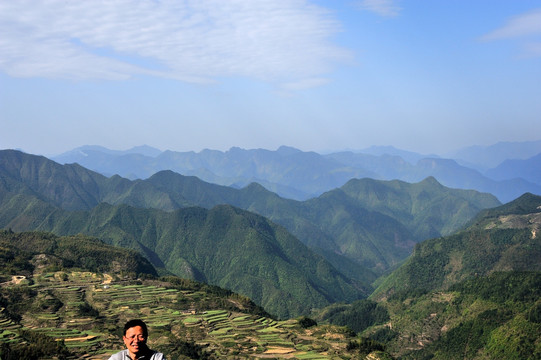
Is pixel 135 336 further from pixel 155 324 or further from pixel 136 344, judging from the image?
Result: pixel 155 324

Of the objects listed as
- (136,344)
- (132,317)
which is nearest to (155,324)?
(132,317)

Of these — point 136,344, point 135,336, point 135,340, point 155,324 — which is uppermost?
point 135,336

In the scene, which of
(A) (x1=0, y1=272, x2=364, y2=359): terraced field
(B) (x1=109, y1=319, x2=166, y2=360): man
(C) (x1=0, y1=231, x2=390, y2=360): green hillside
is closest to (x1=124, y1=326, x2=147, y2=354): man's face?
(B) (x1=109, y1=319, x2=166, y2=360): man

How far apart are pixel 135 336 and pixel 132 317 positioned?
108326 mm

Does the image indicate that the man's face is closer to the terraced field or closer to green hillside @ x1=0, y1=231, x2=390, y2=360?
green hillside @ x1=0, y1=231, x2=390, y2=360

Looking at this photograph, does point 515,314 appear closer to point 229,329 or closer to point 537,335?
point 537,335

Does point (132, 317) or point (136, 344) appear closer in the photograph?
point (136, 344)

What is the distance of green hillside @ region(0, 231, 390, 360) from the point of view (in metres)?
84.6

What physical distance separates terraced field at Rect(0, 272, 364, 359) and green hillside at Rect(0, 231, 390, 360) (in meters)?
0.21

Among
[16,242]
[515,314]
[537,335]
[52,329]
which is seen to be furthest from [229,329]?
[16,242]

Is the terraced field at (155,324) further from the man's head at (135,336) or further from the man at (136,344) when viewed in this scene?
the man's head at (135,336)

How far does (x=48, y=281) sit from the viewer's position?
136750 mm

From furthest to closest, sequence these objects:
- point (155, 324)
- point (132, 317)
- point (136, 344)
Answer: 1. point (132, 317)
2. point (155, 324)
3. point (136, 344)

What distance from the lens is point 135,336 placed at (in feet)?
46.3
